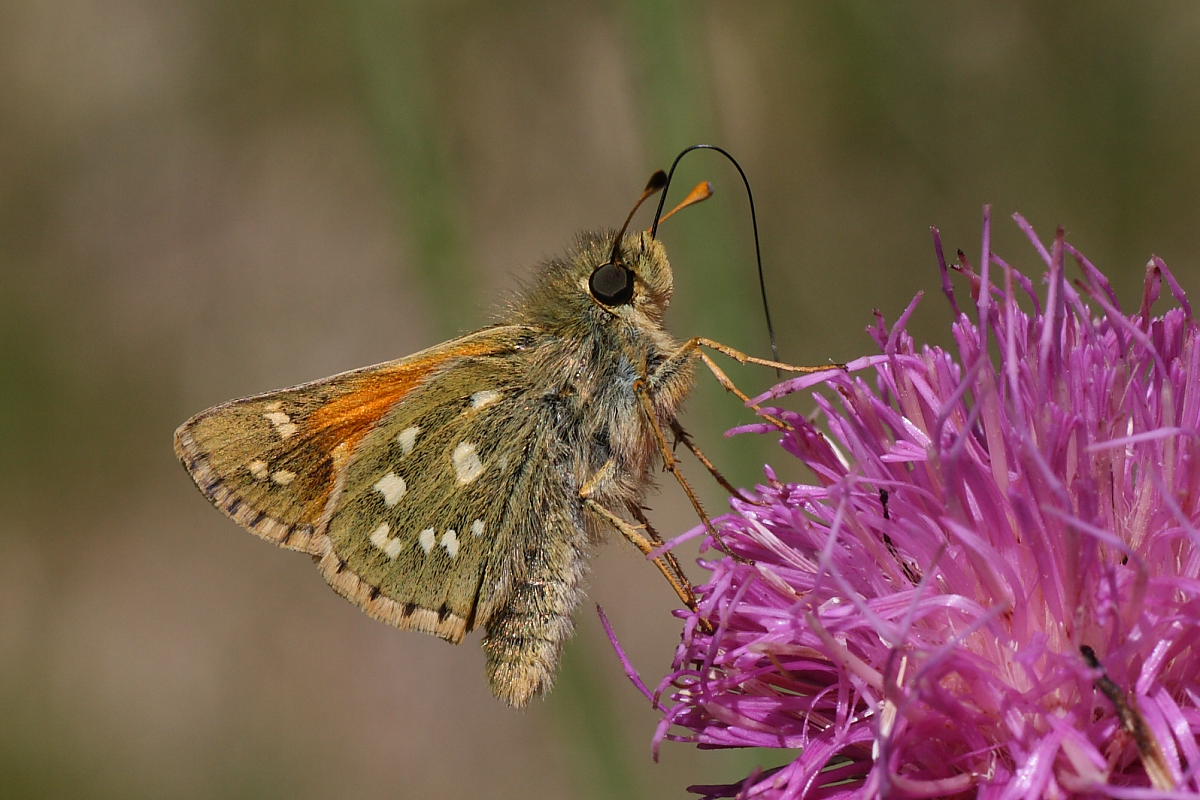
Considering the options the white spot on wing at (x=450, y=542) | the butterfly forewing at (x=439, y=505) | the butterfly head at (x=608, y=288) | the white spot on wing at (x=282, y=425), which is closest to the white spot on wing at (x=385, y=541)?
the butterfly forewing at (x=439, y=505)

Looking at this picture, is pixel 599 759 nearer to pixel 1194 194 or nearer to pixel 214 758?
pixel 1194 194

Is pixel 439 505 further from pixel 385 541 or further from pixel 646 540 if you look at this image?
pixel 646 540

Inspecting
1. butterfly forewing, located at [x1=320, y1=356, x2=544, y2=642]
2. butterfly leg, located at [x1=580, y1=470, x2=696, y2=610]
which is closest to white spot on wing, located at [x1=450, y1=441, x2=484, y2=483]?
butterfly forewing, located at [x1=320, y1=356, x2=544, y2=642]

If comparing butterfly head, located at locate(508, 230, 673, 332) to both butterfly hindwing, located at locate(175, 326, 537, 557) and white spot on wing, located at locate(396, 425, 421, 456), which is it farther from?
white spot on wing, located at locate(396, 425, 421, 456)

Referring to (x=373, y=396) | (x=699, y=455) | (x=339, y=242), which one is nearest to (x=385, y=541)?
(x=373, y=396)

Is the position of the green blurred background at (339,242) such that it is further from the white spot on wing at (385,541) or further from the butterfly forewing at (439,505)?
the white spot on wing at (385,541)

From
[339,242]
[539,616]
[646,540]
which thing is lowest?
[539,616]
